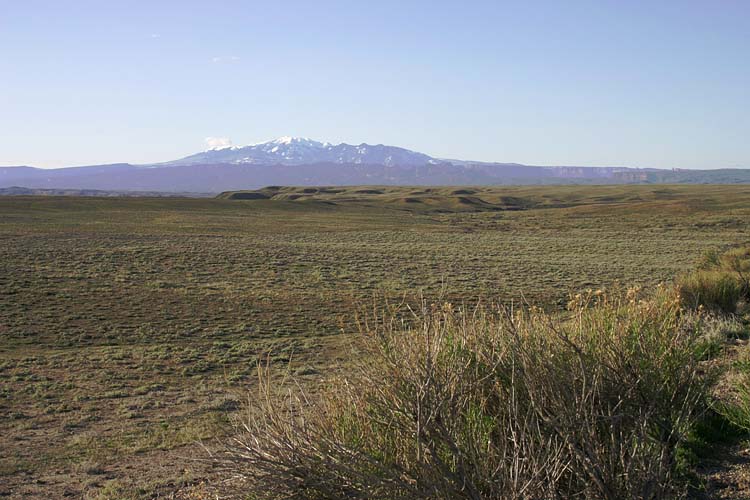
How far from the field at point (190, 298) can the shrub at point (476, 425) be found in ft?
2.08

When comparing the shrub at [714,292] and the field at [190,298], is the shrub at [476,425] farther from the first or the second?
the shrub at [714,292]

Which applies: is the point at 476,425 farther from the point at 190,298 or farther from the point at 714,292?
the point at 190,298

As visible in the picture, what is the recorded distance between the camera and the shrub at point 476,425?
147 inches

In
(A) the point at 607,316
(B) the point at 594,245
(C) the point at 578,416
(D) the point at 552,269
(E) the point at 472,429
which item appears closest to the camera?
(C) the point at 578,416

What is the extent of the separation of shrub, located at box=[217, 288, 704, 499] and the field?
0.64 m

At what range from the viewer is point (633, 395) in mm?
4852

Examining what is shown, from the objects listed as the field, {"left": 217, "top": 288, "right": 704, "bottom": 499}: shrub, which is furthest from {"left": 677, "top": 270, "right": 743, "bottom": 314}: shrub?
{"left": 217, "top": 288, "right": 704, "bottom": 499}: shrub

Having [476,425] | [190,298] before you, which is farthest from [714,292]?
[190,298]

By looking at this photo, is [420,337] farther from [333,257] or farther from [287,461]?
[333,257]

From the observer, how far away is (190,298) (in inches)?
943

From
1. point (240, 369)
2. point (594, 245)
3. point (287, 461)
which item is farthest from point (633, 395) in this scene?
point (594, 245)

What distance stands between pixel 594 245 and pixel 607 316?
1699 inches

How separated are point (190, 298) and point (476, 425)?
69.6ft

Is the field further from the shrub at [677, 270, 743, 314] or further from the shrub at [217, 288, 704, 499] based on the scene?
the shrub at [677, 270, 743, 314]
